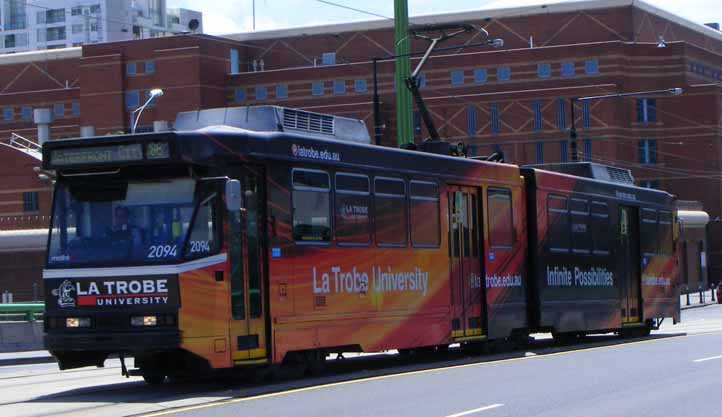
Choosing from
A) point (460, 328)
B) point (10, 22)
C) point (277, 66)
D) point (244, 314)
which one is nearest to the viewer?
point (244, 314)

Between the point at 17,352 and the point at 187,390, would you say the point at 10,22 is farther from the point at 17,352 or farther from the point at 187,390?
the point at 187,390

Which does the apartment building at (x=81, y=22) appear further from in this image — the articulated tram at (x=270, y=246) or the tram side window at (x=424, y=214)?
the tram side window at (x=424, y=214)

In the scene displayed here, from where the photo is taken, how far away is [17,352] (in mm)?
29016

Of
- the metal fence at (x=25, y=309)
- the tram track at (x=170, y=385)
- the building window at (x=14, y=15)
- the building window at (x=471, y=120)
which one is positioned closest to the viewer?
the tram track at (x=170, y=385)

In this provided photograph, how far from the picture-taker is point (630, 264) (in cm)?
2741

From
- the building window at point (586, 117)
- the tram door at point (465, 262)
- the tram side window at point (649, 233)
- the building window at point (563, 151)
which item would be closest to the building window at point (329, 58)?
the building window at point (563, 151)

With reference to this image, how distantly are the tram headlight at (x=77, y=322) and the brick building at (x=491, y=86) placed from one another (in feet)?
220

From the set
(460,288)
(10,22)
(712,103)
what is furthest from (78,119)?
(460,288)

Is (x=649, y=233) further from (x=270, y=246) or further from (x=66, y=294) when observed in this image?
(x=66, y=294)

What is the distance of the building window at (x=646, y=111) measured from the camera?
89625 millimetres

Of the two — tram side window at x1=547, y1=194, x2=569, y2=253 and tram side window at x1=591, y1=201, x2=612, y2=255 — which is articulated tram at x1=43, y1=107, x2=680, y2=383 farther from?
tram side window at x1=591, y1=201, x2=612, y2=255

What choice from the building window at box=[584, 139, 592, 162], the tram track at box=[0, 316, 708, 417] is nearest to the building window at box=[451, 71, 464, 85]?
the building window at box=[584, 139, 592, 162]

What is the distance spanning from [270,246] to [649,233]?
564 inches

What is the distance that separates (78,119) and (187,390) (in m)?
89.6
